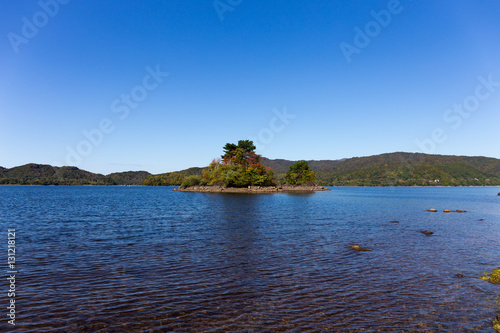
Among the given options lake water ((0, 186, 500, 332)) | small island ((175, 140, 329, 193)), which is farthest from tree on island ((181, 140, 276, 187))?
lake water ((0, 186, 500, 332))

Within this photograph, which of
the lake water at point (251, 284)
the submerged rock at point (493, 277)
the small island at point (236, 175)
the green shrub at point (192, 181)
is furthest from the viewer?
the green shrub at point (192, 181)

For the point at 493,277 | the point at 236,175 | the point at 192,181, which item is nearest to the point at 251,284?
the point at 493,277

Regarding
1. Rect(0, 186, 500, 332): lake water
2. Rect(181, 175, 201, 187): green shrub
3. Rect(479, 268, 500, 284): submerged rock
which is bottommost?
Rect(479, 268, 500, 284): submerged rock

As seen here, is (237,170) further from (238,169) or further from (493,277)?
(493,277)

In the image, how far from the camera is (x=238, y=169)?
16250cm

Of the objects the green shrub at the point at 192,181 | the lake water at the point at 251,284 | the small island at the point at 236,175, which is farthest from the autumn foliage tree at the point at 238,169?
the lake water at the point at 251,284

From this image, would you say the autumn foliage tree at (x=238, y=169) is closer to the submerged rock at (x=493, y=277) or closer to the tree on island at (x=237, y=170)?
the tree on island at (x=237, y=170)

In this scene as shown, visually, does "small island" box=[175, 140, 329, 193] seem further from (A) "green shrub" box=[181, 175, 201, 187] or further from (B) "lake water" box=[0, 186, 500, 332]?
(B) "lake water" box=[0, 186, 500, 332]

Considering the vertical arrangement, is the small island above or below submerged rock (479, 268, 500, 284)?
above

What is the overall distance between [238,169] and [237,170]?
83cm

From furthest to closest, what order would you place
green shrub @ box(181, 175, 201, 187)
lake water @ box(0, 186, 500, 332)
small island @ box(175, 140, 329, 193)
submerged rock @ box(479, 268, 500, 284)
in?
1. green shrub @ box(181, 175, 201, 187)
2. small island @ box(175, 140, 329, 193)
3. submerged rock @ box(479, 268, 500, 284)
4. lake water @ box(0, 186, 500, 332)

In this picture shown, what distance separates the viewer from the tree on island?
6382 inches

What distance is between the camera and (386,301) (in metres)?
13.3

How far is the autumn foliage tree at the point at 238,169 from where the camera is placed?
16200 cm
